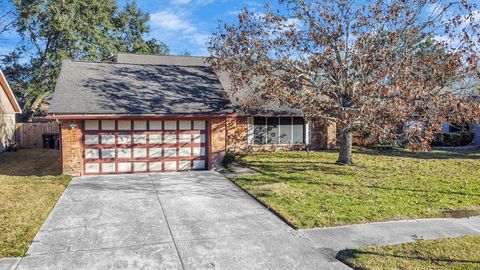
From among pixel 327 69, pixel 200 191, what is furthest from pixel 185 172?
pixel 327 69

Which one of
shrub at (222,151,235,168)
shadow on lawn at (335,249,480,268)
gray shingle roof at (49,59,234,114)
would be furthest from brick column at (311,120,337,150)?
shadow on lawn at (335,249,480,268)

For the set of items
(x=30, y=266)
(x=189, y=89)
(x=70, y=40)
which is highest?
(x=70, y=40)

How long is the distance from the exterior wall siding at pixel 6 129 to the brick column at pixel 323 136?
16.4m

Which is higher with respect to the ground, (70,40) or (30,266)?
(70,40)

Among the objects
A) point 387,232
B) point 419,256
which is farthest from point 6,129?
point 419,256

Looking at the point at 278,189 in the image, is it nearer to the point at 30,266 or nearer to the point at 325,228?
the point at 325,228

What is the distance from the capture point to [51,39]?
88.8 ft

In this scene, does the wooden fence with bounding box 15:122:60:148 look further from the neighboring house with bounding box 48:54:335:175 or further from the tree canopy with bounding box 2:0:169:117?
the neighboring house with bounding box 48:54:335:175

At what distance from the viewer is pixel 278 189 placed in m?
9.85

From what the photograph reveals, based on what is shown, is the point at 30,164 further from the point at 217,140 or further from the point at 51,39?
the point at 51,39

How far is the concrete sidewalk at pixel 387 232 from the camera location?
241 inches

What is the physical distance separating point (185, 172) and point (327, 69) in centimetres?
626

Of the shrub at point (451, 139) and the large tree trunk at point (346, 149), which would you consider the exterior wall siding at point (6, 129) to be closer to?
the large tree trunk at point (346, 149)

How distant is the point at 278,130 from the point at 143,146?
26.4ft
